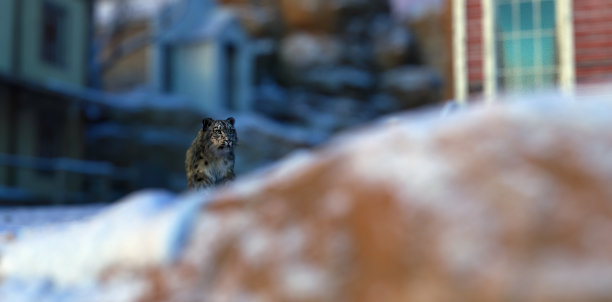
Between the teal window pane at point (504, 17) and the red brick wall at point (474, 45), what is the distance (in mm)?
273

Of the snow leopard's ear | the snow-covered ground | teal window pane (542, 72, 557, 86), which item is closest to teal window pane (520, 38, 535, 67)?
teal window pane (542, 72, 557, 86)

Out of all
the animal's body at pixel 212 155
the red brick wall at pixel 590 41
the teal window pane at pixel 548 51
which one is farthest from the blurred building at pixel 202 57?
the animal's body at pixel 212 155

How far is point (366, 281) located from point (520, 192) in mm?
365

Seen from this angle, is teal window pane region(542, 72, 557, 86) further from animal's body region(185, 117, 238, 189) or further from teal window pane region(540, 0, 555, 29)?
animal's body region(185, 117, 238, 189)

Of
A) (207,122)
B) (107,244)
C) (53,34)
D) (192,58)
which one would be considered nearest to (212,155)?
(207,122)

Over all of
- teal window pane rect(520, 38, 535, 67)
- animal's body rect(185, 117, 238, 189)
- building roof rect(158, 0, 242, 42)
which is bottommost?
animal's body rect(185, 117, 238, 189)

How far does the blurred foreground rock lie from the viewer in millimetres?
1221

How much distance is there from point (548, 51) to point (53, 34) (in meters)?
13.2

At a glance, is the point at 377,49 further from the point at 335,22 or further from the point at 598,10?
the point at 598,10

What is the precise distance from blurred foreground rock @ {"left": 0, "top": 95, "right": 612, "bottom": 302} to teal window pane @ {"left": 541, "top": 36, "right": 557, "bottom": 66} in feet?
27.5

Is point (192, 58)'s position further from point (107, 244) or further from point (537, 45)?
point (107, 244)

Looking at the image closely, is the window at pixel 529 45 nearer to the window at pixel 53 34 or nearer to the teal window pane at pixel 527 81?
the teal window pane at pixel 527 81

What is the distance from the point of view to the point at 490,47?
30.8ft

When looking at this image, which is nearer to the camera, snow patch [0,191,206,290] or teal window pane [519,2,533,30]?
snow patch [0,191,206,290]
